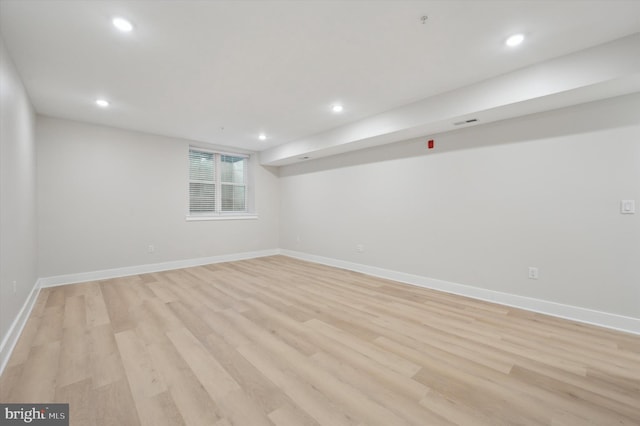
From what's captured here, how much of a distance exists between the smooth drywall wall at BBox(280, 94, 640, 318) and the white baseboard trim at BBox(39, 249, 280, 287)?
121 inches

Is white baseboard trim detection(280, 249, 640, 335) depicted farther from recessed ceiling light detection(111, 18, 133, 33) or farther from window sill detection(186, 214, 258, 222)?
recessed ceiling light detection(111, 18, 133, 33)

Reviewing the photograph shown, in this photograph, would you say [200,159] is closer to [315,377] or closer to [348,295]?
[348,295]

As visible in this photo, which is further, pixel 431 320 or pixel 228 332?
pixel 431 320

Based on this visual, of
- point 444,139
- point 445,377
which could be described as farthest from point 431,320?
point 444,139

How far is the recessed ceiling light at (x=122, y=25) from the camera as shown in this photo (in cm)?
199

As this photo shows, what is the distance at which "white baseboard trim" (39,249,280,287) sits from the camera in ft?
13.3

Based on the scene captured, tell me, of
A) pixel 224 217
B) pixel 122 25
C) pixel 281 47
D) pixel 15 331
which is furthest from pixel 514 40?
pixel 224 217

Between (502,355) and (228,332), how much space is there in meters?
2.37

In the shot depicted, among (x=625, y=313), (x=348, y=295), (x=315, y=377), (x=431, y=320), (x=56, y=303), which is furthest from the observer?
(x=348, y=295)

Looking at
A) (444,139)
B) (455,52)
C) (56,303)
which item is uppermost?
(455,52)

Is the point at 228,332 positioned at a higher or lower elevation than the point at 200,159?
lower

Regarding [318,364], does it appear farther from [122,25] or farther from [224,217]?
[224,217]

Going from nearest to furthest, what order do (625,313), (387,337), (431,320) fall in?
1. (387,337)
2. (625,313)
3. (431,320)

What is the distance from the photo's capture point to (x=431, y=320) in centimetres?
274
